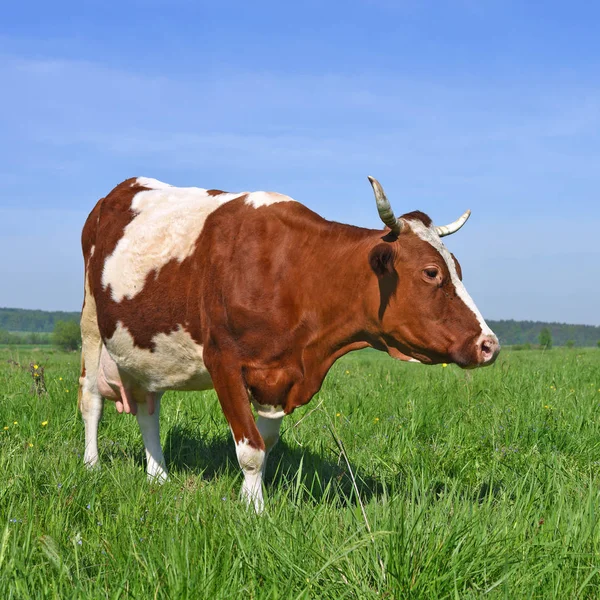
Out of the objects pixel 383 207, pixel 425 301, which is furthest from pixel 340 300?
pixel 383 207

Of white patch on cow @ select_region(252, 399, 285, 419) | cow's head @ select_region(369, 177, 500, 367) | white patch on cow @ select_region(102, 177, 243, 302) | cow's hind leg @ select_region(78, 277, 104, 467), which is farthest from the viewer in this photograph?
cow's hind leg @ select_region(78, 277, 104, 467)

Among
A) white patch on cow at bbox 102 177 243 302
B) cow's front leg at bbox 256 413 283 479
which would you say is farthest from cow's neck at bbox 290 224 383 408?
white patch on cow at bbox 102 177 243 302

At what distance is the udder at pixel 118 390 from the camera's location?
6.38 metres

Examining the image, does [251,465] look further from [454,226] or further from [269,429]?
[454,226]

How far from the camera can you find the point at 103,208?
21.7 ft

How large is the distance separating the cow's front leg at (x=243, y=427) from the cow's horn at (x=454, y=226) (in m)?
1.72

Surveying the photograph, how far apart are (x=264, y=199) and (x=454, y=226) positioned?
143cm

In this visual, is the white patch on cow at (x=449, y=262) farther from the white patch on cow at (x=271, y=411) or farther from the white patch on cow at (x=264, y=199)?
the white patch on cow at (x=271, y=411)

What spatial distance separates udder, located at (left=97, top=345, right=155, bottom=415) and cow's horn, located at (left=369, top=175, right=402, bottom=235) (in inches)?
115

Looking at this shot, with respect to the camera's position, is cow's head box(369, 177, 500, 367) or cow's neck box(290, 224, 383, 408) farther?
cow's neck box(290, 224, 383, 408)

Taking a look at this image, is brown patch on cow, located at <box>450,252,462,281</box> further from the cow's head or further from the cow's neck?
the cow's neck

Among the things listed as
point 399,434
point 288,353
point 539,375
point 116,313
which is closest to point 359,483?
point 399,434

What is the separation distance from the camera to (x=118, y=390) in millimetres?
6555

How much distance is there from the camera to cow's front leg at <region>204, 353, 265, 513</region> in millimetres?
4848
